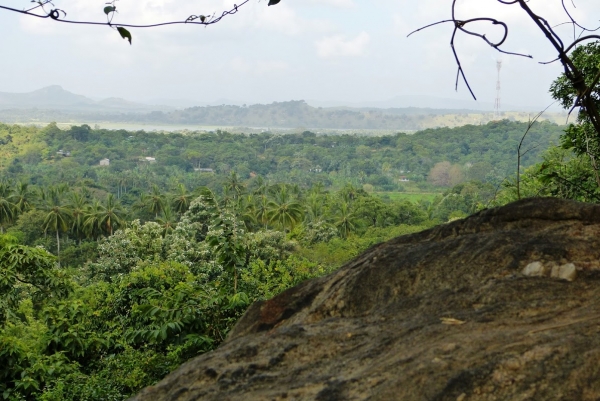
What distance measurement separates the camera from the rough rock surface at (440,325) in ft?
7.60

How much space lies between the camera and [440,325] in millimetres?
2832

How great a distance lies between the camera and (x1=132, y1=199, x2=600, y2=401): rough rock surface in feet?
7.60

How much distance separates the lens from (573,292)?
2898mm

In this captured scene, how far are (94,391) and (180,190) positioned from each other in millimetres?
52138

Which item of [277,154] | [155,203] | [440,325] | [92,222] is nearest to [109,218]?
[92,222]

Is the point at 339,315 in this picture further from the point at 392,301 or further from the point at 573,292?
the point at 573,292

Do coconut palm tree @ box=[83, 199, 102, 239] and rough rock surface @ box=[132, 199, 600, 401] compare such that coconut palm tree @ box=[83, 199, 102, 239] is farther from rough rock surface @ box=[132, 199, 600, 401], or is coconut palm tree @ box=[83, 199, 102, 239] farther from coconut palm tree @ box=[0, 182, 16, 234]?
rough rock surface @ box=[132, 199, 600, 401]

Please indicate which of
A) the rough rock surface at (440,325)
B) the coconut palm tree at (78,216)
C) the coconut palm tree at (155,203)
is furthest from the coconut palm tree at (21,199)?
the rough rock surface at (440,325)

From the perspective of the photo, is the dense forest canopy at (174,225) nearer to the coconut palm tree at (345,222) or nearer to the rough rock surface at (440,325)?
the coconut palm tree at (345,222)

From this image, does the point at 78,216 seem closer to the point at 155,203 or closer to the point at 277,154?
the point at 155,203

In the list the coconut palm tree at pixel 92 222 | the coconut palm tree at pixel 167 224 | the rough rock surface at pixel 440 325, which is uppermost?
the rough rock surface at pixel 440 325

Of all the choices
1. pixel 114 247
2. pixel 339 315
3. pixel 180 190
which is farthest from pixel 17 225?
pixel 339 315

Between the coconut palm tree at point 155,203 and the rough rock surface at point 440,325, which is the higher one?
the rough rock surface at point 440,325

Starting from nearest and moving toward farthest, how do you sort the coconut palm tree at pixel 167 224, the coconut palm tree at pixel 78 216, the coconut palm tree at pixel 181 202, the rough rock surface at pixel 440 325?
the rough rock surface at pixel 440 325
the coconut palm tree at pixel 167 224
the coconut palm tree at pixel 78 216
the coconut palm tree at pixel 181 202
